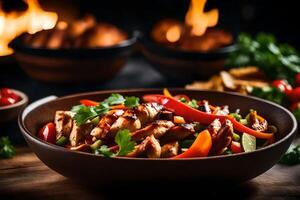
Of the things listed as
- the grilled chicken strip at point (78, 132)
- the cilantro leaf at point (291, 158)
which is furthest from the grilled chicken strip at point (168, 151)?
the cilantro leaf at point (291, 158)

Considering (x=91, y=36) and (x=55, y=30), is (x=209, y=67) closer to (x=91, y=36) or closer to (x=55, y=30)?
(x=91, y=36)

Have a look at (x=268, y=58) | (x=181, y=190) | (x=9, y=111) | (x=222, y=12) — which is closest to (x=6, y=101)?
(x=9, y=111)

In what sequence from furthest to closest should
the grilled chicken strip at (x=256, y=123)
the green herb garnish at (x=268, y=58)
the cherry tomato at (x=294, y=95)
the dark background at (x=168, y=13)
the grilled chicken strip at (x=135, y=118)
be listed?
the dark background at (x=168, y=13) < the green herb garnish at (x=268, y=58) < the cherry tomato at (x=294, y=95) < the grilled chicken strip at (x=256, y=123) < the grilled chicken strip at (x=135, y=118)

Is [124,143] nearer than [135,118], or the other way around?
[124,143]

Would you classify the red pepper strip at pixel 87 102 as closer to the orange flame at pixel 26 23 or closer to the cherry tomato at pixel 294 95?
the cherry tomato at pixel 294 95

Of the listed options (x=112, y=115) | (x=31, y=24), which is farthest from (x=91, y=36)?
(x=112, y=115)

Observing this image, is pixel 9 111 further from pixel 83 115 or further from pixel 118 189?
pixel 118 189
